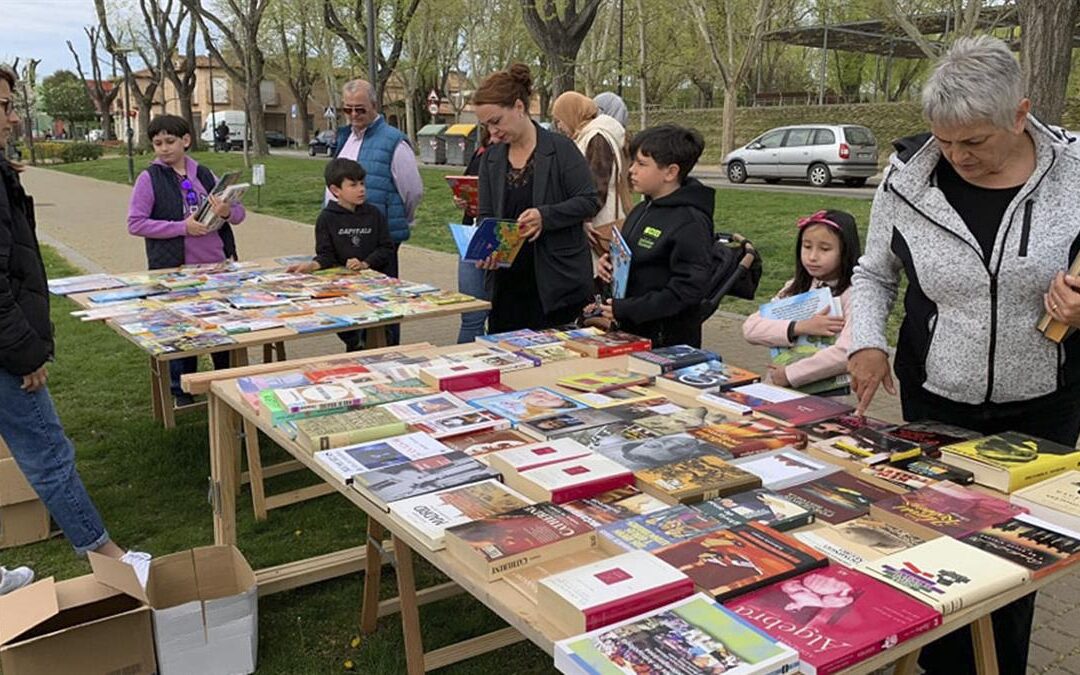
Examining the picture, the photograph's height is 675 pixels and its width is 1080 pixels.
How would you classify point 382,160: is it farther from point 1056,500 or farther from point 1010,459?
point 1056,500

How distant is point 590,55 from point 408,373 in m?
33.6

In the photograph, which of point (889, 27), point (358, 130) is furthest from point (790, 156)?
point (358, 130)

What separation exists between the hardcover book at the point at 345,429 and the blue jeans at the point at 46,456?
4.07 ft

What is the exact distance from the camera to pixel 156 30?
33406mm

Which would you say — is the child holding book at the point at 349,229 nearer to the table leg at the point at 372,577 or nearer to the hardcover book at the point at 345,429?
the table leg at the point at 372,577

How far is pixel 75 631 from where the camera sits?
7.79ft

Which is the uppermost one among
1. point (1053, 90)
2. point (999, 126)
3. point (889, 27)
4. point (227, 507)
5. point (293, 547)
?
point (889, 27)

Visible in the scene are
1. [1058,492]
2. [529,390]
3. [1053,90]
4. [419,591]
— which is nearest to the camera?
[1058,492]

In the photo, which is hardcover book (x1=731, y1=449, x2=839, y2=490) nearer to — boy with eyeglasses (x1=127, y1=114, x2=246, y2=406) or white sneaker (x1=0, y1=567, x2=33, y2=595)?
white sneaker (x1=0, y1=567, x2=33, y2=595)

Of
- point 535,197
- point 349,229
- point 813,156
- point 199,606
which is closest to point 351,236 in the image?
point 349,229

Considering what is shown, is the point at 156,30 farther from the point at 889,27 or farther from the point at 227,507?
the point at 227,507

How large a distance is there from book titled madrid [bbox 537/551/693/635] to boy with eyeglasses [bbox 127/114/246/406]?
3770 millimetres

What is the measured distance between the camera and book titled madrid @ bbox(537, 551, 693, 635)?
1.38 m

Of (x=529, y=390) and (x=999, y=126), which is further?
(x=529, y=390)
